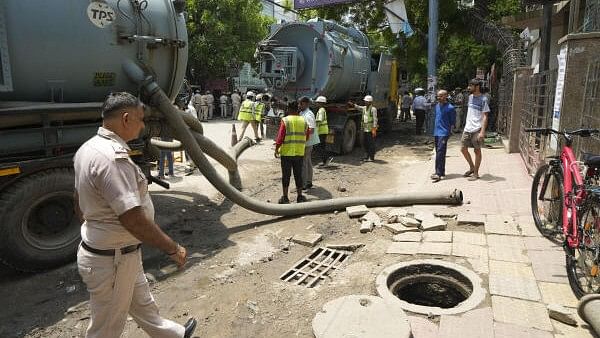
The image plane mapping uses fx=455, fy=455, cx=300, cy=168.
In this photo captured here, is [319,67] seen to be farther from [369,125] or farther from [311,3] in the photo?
[311,3]

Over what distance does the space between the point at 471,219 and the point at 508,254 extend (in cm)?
104

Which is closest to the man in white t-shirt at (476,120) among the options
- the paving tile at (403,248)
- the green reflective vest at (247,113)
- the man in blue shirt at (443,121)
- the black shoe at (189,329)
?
the man in blue shirt at (443,121)

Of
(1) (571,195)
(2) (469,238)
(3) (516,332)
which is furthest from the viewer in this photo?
(2) (469,238)

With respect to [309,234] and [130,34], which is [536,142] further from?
[130,34]

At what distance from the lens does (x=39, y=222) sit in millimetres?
4805

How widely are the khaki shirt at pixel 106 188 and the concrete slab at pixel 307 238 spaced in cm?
293

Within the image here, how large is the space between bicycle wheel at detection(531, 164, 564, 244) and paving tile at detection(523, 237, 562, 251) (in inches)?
2.1

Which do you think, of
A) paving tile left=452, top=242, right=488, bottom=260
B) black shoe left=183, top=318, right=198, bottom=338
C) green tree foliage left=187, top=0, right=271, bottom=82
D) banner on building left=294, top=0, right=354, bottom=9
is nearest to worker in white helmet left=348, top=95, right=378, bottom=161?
paving tile left=452, top=242, right=488, bottom=260

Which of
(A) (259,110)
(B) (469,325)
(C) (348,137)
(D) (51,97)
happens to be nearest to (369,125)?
(C) (348,137)

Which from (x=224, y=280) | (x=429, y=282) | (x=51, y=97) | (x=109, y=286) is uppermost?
(x=51, y=97)

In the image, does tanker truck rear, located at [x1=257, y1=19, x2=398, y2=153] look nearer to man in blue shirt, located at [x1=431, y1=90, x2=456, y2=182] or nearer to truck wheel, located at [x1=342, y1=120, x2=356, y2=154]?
truck wheel, located at [x1=342, y1=120, x2=356, y2=154]

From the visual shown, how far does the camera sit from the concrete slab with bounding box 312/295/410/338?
307 cm

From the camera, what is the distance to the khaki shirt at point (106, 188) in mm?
2375

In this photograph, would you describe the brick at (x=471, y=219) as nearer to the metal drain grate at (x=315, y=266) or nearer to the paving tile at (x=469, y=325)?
the metal drain grate at (x=315, y=266)
